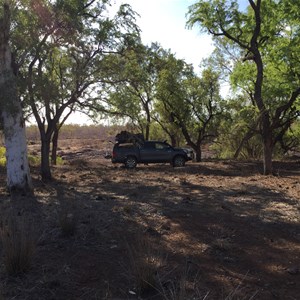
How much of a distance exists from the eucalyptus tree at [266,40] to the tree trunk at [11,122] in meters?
9.07

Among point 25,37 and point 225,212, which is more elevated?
point 25,37

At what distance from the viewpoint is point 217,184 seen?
14.5 metres

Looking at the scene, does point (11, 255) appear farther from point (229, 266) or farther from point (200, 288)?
point (229, 266)

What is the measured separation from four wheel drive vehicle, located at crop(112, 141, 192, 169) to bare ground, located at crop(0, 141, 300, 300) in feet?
41.9

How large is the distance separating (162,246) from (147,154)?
→ 18752 mm

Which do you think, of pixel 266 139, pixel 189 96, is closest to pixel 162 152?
pixel 189 96

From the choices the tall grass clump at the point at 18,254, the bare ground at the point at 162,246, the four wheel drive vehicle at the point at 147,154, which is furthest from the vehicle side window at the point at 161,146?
the tall grass clump at the point at 18,254

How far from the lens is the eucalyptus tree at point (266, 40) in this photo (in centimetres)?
1700

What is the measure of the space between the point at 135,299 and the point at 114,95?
40.8 ft

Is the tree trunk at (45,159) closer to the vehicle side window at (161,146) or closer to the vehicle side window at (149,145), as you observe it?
the vehicle side window at (149,145)

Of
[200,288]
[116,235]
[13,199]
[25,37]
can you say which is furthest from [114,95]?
[200,288]

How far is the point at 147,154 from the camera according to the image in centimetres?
Result: 2536

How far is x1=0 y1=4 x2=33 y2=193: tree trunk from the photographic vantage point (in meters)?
10.3

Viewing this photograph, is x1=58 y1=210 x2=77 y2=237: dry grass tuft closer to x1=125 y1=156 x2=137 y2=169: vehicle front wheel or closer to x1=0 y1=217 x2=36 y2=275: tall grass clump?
x1=0 y1=217 x2=36 y2=275: tall grass clump
